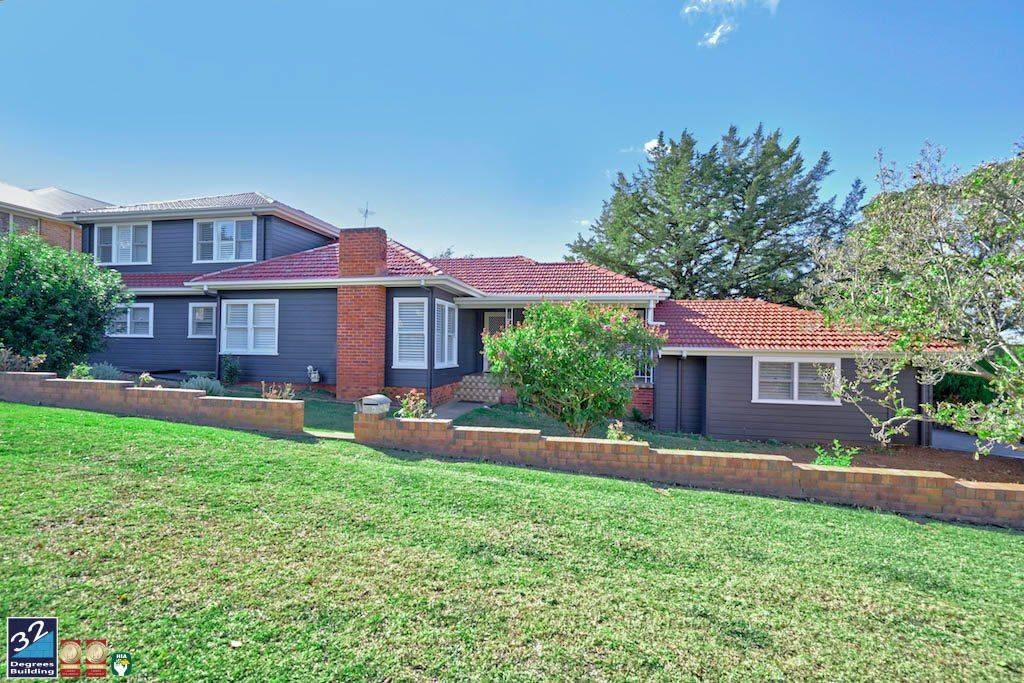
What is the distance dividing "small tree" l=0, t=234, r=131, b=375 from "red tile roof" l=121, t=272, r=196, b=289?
15.2 ft

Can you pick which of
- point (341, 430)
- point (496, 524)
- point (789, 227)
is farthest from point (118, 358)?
point (789, 227)

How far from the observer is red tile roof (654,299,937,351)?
42.7ft

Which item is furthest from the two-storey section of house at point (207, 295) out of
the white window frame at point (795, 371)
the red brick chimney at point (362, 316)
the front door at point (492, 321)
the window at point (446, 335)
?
the white window frame at point (795, 371)

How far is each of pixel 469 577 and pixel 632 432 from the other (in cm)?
932

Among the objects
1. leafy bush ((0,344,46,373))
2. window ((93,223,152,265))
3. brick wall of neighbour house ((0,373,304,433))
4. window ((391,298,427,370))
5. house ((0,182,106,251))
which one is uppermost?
house ((0,182,106,251))

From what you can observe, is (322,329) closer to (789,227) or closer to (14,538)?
(14,538)

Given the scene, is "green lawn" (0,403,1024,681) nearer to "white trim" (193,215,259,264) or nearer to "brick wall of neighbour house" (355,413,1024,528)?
"brick wall of neighbour house" (355,413,1024,528)

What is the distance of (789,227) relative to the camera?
26188 millimetres

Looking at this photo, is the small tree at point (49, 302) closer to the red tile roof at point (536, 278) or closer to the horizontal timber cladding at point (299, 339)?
the horizontal timber cladding at point (299, 339)

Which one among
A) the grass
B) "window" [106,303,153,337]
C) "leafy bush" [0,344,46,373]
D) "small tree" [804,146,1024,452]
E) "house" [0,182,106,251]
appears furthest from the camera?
"house" [0,182,106,251]

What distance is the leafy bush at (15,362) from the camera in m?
9.53

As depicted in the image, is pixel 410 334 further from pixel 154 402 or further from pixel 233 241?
pixel 233 241

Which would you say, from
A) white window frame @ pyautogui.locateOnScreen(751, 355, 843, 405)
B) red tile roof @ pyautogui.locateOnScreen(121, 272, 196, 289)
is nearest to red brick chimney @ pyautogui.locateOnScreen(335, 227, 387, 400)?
red tile roof @ pyautogui.locateOnScreen(121, 272, 196, 289)

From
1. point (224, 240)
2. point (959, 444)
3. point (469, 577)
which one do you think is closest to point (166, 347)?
point (224, 240)
